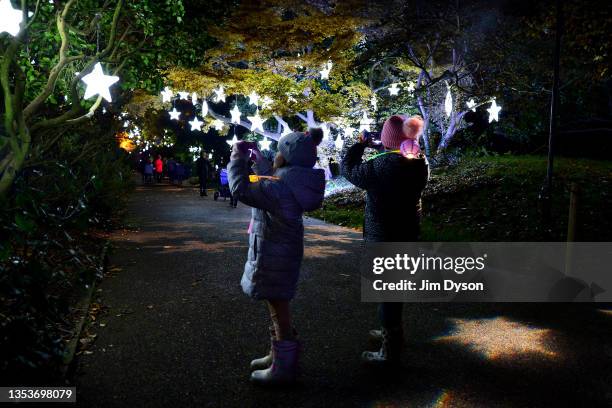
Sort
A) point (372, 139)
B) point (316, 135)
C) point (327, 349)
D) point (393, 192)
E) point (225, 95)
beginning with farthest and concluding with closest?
point (225, 95), point (327, 349), point (372, 139), point (393, 192), point (316, 135)

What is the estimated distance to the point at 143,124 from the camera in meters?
31.4

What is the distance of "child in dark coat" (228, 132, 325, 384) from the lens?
10.6 feet

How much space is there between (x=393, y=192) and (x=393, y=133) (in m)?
0.50

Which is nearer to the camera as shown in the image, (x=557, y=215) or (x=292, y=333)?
(x=292, y=333)

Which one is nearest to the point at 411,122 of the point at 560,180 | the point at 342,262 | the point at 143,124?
the point at 342,262

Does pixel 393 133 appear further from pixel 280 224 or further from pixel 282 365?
pixel 282 365

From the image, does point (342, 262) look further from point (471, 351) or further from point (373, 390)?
point (373, 390)

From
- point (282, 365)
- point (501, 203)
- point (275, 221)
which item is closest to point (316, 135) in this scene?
point (275, 221)

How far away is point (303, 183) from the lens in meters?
3.29

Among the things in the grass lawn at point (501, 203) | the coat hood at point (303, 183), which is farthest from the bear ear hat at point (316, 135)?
the grass lawn at point (501, 203)

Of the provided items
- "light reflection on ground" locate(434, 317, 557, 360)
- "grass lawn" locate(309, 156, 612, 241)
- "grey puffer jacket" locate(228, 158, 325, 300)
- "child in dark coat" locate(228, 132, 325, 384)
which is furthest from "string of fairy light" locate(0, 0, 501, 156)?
"light reflection on ground" locate(434, 317, 557, 360)

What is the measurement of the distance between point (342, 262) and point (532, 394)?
15.0 ft

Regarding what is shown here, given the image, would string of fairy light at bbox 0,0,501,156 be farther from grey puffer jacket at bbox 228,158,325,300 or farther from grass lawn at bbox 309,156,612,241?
grass lawn at bbox 309,156,612,241

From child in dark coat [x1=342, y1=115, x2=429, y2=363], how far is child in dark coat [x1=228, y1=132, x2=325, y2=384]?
0.70m
